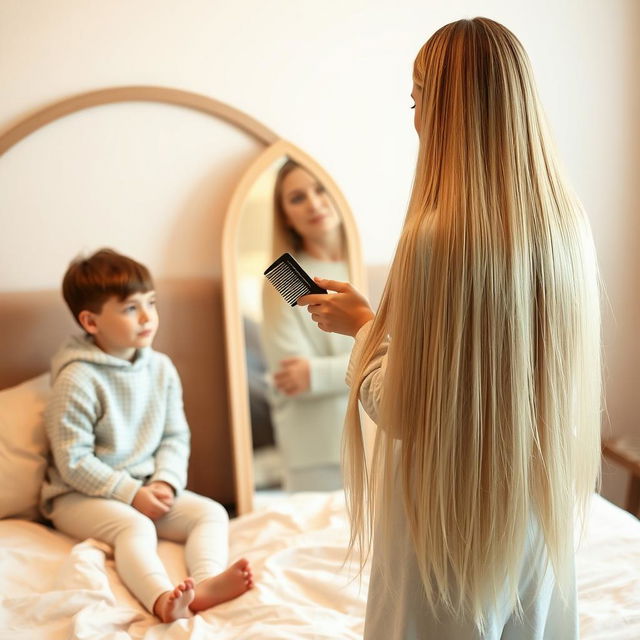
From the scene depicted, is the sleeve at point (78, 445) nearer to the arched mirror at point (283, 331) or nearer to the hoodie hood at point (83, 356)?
the hoodie hood at point (83, 356)

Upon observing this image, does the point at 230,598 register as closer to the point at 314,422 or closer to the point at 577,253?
the point at 314,422

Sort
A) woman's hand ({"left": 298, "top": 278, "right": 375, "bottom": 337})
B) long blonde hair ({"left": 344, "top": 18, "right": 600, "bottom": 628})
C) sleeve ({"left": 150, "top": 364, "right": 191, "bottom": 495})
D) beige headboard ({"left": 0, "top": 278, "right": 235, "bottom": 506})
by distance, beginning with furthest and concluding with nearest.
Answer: beige headboard ({"left": 0, "top": 278, "right": 235, "bottom": 506}) < sleeve ({"left": 150, "top": 364, "right": 191, "bottom": 495}) < woman's hand ({"left": 298, "top": 278, "right": 375, "bottom": 337}) < long blonde hair ({"left": 344, "top": 18, "right": 600, "bottom": 628})

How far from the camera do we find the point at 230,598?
57.7 inches

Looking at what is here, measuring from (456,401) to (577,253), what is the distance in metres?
0.26

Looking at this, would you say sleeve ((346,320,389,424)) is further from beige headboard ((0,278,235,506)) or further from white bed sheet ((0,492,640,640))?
beige headboard ((0,278,235,506))

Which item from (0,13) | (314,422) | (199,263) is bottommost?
(314,422)

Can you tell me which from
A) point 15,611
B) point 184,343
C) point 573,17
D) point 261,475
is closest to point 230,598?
point 15,611

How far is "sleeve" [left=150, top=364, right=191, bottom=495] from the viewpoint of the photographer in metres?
1.76

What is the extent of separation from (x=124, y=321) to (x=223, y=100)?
0.66 m

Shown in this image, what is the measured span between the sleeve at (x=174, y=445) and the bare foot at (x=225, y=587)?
1.11 ft

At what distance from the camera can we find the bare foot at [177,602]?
1397 mm

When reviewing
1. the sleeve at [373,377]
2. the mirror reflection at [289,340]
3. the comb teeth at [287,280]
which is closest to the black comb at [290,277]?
the comb teeth at [287,280]

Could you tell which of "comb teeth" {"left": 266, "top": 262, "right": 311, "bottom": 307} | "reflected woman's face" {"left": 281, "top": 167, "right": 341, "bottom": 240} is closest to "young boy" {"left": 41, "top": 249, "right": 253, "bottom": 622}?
"reflected woman's face" {"left": 281, "top": 167, "right": 341, "bottom": 240}

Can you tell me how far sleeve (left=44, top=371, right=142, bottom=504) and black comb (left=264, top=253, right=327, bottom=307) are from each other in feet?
2.42
